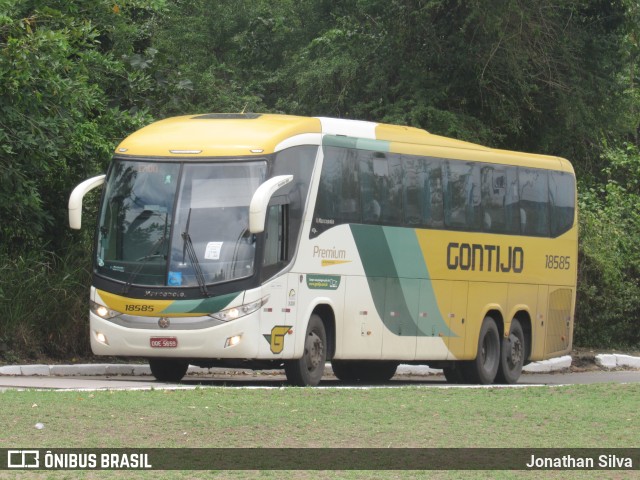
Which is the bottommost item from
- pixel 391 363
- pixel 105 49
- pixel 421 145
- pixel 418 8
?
pixel 391 363

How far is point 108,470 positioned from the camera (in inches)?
380

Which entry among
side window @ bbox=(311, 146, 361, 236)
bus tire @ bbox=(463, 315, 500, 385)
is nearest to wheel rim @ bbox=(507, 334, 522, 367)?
bus tire @ bbox=(463, 315, 500, 385)

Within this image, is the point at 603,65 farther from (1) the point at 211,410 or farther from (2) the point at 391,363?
(1) the point at 211,410

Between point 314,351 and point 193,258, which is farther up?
point 193,258

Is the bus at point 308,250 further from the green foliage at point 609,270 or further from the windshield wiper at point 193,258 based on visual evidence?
the green foliage at point 609,270

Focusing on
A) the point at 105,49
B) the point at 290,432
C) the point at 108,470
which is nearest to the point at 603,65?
the point at 105,49

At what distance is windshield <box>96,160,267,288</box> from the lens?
685 inches

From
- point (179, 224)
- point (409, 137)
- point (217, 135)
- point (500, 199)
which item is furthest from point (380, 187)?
point (179, 224)

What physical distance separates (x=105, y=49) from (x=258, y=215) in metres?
10.3

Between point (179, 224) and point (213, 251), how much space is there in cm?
58

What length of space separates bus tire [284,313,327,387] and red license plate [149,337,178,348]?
156 centimetres

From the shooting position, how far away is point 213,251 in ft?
57.2

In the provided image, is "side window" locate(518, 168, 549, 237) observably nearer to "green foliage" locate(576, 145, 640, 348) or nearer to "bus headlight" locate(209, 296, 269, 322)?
"green foliage" locate(576, 145, 640, 348)

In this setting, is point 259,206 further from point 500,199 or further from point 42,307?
point 500,199
